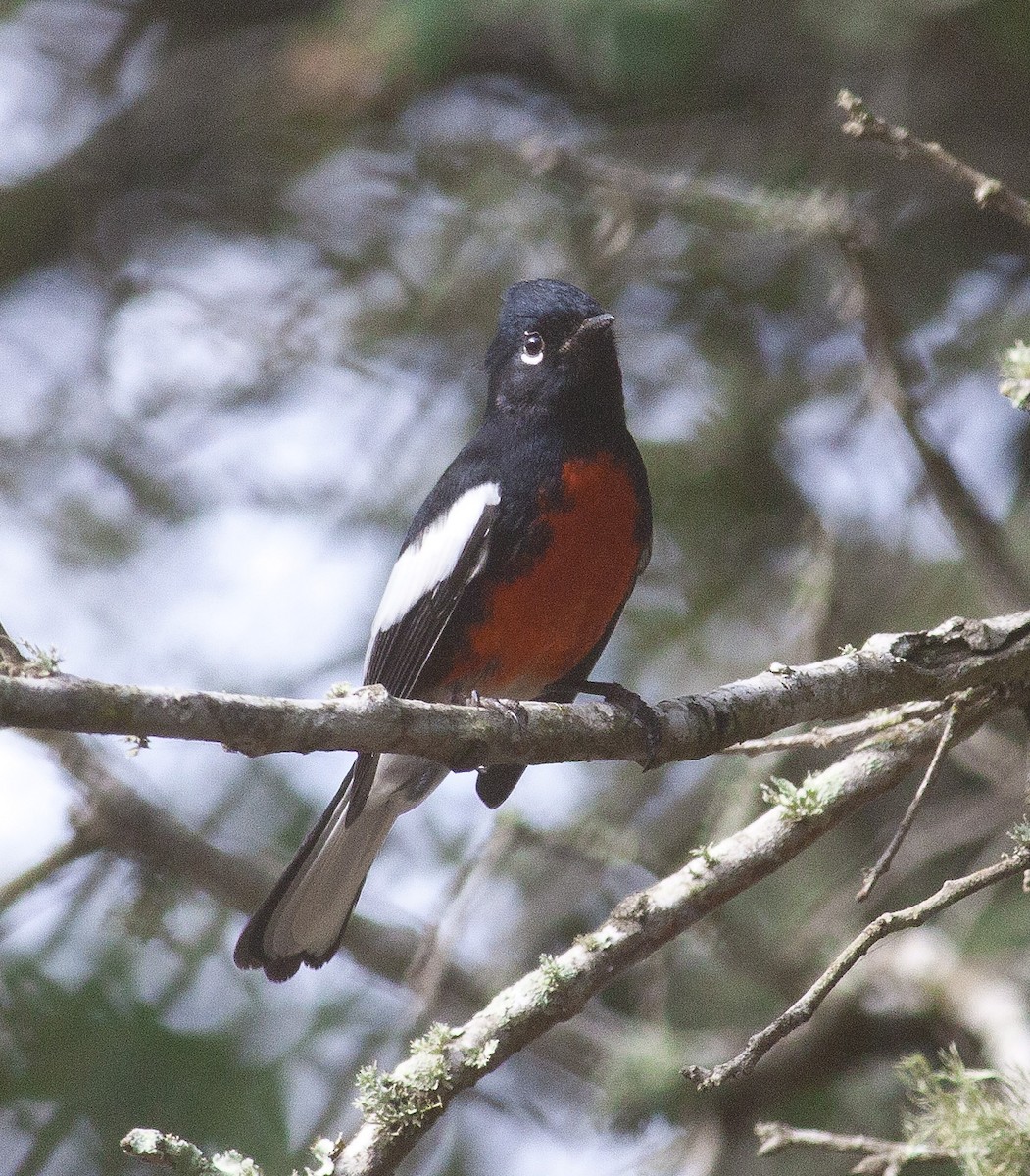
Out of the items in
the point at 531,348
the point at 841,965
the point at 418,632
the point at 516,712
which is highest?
the point at 531,348

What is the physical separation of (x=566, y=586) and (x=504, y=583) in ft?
0.54

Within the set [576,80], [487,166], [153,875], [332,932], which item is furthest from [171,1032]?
[576,80]

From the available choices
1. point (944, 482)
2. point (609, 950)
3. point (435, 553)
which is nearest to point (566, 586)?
point (435, 553)

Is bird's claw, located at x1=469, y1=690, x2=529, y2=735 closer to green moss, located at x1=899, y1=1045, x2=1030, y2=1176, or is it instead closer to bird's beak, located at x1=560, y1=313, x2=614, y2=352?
green moss, located at x1=899, y1=1045, x2=1030, y2=1176

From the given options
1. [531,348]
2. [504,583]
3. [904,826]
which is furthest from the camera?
[531,348]

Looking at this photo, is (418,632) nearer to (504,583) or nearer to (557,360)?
(504,583)

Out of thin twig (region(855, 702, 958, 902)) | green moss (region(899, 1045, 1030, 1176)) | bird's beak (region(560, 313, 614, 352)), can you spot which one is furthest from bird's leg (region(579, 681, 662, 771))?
bird's beak (region(560, 313, 614, 352))

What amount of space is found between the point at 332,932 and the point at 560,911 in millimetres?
1410

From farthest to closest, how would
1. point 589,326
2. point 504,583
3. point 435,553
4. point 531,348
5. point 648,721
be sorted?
1. point 531,348
2. point 589,326
3. point 435,553
4. point 504,583
5. point 648,721

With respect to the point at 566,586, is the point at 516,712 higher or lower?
lower

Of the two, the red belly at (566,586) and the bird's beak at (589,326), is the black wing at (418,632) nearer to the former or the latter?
the red belly at (566,586)

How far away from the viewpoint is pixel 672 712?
2.74 meters

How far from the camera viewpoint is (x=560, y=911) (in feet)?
15.9

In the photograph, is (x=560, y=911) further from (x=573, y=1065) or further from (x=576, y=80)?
(x=576, y=80)
